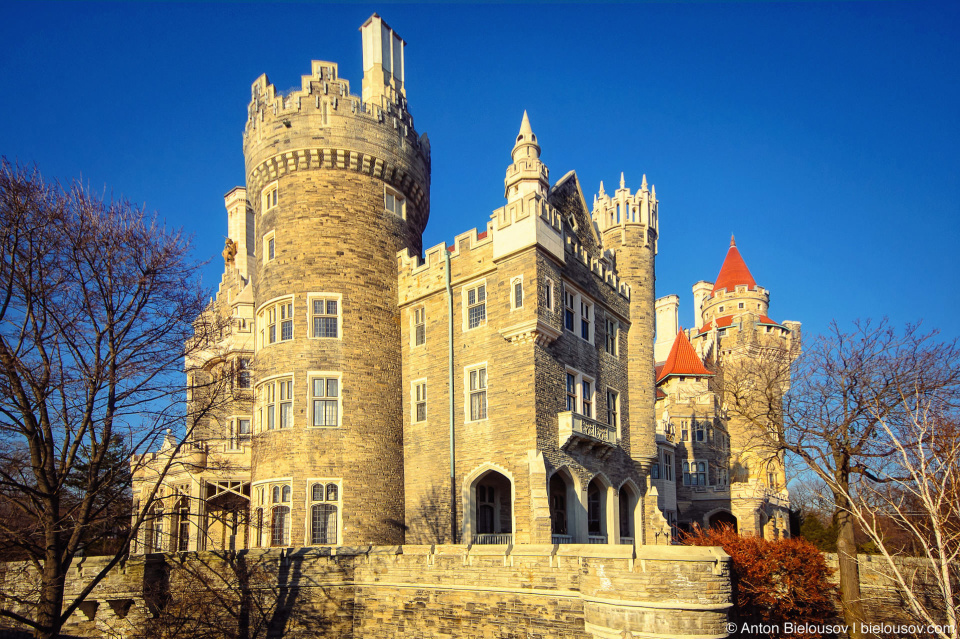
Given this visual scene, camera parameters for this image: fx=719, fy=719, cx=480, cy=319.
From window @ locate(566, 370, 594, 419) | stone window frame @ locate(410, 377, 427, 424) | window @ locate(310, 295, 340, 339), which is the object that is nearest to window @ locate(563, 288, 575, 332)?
window @ locate(566, 370, 594, 419)

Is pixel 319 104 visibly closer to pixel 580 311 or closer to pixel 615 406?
pixel 580 311

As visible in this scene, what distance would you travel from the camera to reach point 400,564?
2019 cm

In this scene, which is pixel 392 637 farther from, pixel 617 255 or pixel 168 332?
pixel 617 255

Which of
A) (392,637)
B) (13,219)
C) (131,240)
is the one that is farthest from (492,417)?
(13,219)

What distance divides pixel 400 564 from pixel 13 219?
12.8 meters

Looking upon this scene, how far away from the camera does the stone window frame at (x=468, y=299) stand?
24.4 meters

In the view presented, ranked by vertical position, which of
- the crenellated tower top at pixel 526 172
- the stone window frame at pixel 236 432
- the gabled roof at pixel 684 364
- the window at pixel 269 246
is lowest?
the stone window frame at pixel 236 432

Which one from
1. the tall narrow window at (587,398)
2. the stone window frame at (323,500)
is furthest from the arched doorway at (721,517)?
the stone window frame at (323,500)

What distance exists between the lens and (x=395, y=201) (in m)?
28.2

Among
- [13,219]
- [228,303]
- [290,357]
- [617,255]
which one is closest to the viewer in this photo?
[13,219]

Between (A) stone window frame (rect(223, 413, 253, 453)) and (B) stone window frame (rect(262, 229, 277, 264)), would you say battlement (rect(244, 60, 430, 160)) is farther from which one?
(A) stone window frame (rect(223, 413, 253, 453))

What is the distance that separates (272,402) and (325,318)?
3.50 metres

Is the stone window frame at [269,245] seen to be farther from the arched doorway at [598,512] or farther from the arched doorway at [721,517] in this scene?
the arched doorway at [721,517]

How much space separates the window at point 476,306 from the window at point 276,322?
6.44 meters
